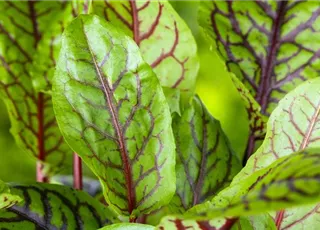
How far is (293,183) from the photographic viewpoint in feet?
1.05

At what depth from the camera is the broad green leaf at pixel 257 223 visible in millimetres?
467

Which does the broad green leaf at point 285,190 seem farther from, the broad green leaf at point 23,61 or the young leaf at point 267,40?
the broad green leaf at point 23,61

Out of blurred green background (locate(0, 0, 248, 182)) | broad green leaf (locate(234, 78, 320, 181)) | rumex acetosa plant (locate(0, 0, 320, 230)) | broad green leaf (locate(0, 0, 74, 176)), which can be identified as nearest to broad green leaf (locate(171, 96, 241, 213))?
rumex acetosa plant (locate(0, 0, 320, 230))

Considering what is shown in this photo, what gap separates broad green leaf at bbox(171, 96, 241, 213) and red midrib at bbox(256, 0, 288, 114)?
8 centimetres

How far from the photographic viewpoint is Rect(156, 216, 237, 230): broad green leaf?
38 centimetres

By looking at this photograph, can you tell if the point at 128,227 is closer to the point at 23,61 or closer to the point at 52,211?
the point at 52,211

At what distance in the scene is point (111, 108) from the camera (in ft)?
1.67

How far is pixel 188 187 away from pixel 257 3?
0.21 metres

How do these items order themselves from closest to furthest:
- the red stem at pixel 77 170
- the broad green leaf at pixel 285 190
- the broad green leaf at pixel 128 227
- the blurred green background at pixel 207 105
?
the broad green leaf at pixel 285 190 → the broad green leaf at pixel 128 227 → the red stem at pixel 77 170 → the blurred green background at pixel 207 105

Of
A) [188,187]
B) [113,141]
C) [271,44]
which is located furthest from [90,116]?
[271,44]

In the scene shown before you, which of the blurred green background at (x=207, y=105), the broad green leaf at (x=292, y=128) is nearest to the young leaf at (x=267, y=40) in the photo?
the broad green leaf at (x=292, y=128)

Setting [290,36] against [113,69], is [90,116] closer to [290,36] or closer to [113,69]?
[113,69]

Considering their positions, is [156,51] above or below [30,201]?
above

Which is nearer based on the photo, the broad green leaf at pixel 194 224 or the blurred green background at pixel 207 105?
the broad green leaf at pixel 194 224
